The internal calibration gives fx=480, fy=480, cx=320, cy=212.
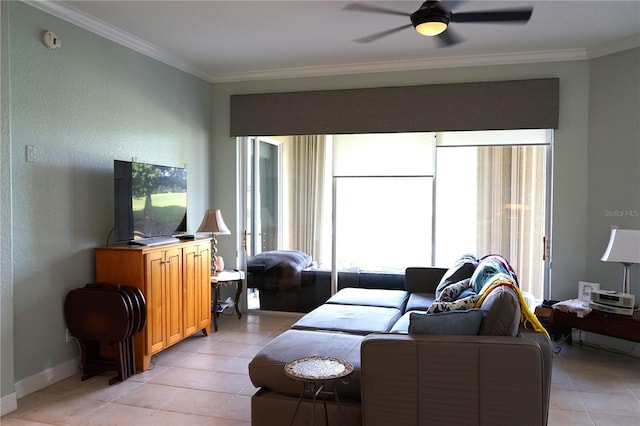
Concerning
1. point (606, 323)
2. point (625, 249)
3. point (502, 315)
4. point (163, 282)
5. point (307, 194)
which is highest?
point (307, 194)

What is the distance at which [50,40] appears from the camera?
3539 millimetres

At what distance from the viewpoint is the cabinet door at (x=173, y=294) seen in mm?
4160

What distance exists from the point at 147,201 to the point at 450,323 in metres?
2.84

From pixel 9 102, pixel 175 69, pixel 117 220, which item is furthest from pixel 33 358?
pixel 175 69

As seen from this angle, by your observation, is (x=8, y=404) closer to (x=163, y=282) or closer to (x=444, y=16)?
(x=163, y=282)

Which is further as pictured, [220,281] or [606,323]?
[220,281]

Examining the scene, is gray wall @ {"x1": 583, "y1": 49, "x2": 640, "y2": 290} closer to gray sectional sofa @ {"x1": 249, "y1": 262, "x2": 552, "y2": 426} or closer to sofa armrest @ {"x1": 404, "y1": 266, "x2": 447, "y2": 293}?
sofa armrest @ {"x1": 404, "y1": 266, "x2": 447, "y2": 293}

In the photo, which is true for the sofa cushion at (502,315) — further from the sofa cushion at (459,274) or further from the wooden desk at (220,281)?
the wooden desk at (220,281)

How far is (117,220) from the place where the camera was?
3.96 metres

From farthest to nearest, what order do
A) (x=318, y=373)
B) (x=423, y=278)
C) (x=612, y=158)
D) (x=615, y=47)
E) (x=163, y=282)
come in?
(x=423, y=278)
(x=612, y=158)
(x=615, y=47)
(x=163, y=282)
(x=318, y=373)

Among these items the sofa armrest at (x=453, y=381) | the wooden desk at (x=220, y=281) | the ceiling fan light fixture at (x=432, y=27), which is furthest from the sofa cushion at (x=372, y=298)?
the ceiling fan light fixture at (x=432, y=27)

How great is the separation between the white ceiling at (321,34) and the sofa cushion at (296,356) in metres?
2.43

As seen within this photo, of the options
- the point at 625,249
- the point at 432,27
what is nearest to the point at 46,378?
the point at 432,27

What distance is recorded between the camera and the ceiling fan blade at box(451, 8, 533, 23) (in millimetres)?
2916
